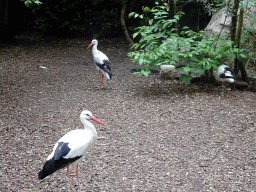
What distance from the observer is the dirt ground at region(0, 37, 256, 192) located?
324 centimetres

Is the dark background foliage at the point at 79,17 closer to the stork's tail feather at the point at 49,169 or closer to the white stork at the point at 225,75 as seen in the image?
the white stork at the point at 225,75

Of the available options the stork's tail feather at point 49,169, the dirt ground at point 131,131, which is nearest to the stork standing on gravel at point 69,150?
the stork's tail feather at point 49,169

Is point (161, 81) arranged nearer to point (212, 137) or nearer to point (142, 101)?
point (142, 101)

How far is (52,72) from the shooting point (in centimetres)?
759

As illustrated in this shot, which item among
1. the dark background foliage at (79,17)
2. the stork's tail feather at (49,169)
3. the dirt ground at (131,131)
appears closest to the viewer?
the stork's tail feather at (49,169)

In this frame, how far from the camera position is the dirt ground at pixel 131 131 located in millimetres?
3242

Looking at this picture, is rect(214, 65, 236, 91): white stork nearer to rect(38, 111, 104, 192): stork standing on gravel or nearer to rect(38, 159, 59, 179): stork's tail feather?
rect(38, 111, 104, 192): stork standing on gravel

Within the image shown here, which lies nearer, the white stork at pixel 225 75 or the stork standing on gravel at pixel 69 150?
the stork standing on gravel at pixel 69 150

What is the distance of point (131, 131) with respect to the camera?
4.43 metres

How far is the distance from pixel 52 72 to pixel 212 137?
16.3 ft

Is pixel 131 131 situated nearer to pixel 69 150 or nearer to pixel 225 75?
pixel 69 150

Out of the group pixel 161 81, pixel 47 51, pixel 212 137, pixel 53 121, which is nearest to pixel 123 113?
pixel 53 121

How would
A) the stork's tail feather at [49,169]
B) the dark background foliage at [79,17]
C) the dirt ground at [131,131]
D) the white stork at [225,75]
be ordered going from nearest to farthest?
the stork's tail feather at [49,169]
the dirt ground at [131,131]
the white stork at [225,75]
the dark background foliage at [79,17]

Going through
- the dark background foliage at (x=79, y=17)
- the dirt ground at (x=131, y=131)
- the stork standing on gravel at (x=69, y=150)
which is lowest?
the dirt ground at (x=131, y=131)
